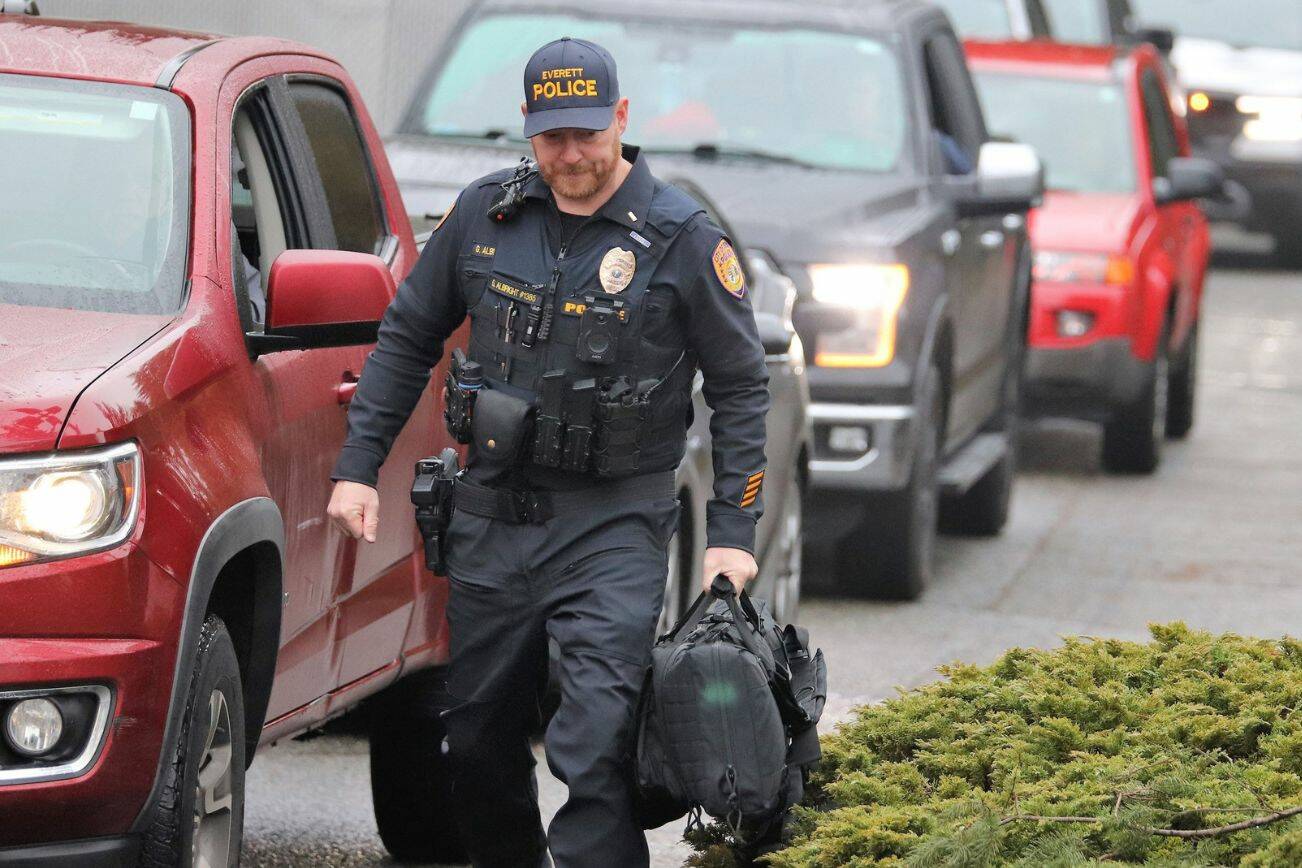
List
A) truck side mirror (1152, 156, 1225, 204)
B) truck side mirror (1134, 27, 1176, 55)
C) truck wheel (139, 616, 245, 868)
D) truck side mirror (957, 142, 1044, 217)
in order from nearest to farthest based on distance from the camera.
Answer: truck wheel (139, 616, 245, 868) → truck side mirror (957, 142, 1044, 217) → truck side mirror (1152, 156, 1225, 204) → truck side mirror (1134, 27, 1176, 55)

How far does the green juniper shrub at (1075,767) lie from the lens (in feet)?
12.1

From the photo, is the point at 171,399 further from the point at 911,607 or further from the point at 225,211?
the point at 911,607

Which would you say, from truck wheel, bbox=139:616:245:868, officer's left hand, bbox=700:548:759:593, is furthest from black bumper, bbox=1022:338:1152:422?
truck wheel, bbox=139:616:245:868

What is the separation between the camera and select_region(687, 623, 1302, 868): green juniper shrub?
3689 mm

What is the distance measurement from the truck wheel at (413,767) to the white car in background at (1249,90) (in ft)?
51.9

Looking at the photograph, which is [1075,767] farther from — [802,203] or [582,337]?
[802,203]

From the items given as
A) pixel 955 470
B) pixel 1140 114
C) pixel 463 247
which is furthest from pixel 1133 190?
pixel 463 247

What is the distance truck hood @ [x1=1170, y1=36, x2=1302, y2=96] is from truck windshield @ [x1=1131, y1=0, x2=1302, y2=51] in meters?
0.13

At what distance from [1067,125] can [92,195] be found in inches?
358

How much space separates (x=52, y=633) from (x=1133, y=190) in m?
9.64

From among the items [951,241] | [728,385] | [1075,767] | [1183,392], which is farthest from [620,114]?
[1183,392]

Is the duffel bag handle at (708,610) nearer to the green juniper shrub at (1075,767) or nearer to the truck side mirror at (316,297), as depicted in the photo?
the green juniper shrub at (1075,767)

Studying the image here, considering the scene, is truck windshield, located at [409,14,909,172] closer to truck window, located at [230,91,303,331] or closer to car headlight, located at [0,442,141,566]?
truck window, located at [230,91,303,331]

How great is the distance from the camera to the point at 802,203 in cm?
900
